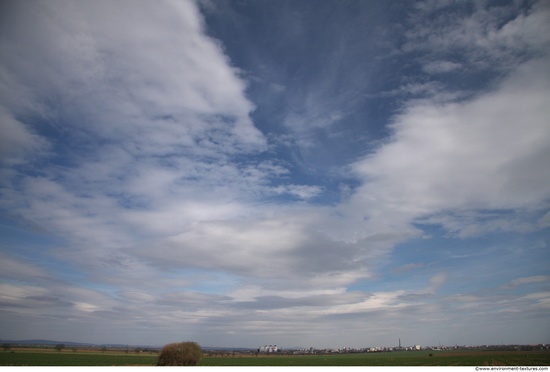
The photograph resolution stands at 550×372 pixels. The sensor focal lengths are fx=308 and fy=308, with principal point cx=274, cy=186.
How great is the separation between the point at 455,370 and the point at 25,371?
922cm

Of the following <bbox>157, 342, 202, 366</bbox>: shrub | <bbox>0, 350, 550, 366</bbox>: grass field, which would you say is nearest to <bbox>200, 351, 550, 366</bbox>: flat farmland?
<bbox>0, 350, 550, 366</bbox>: grass field

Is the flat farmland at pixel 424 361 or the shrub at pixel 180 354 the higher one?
the shrub at pixel 180 354

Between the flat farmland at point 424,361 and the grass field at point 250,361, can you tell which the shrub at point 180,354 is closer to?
the grass field at point 250,361

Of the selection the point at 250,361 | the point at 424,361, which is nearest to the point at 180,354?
the point at 250,361

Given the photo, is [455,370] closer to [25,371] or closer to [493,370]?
[493,370]

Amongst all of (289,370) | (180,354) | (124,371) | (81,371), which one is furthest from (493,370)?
(180,354)

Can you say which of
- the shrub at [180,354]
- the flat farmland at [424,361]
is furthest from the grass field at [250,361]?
the shrub at [180,354]

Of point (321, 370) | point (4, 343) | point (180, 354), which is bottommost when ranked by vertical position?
point (4, 343)

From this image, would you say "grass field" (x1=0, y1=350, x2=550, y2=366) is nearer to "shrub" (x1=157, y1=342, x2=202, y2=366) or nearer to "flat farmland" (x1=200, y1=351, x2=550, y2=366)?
"flat farmland" (x1=200, y1=351, x2=550, y2=366)

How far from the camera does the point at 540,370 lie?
7117mm

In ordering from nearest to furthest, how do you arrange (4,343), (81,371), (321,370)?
(81,371), (321,370), (4,343)

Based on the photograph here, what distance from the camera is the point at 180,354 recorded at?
3056cm

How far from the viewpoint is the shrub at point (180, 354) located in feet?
99.3

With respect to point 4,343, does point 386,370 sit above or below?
above
